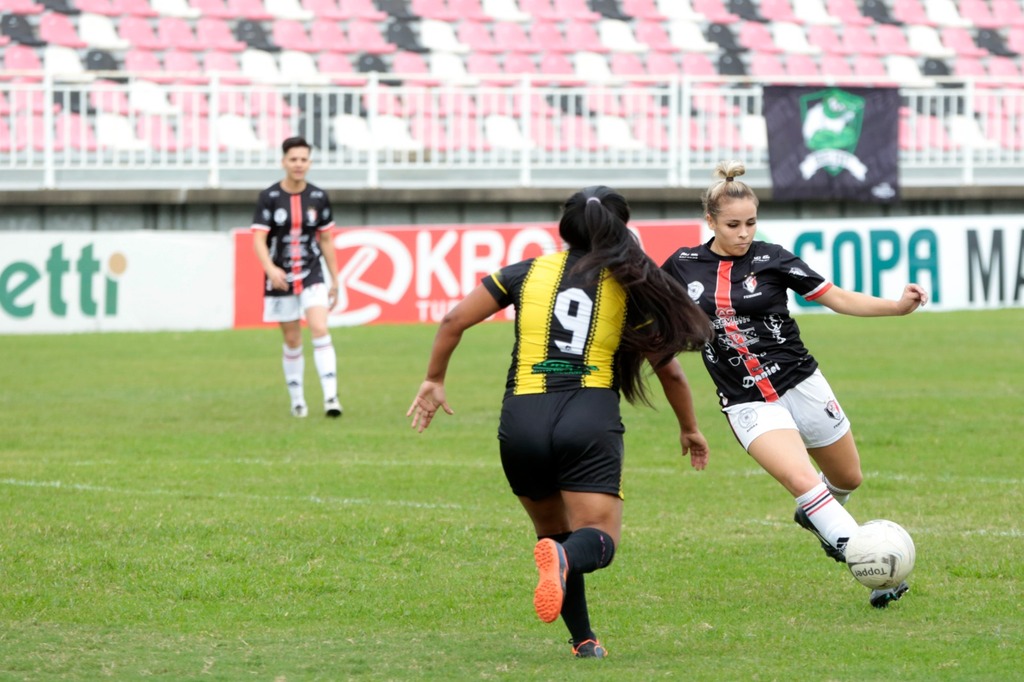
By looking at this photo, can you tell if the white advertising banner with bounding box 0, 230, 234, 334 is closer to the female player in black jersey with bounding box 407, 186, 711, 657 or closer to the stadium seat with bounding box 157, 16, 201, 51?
the stadium seat with bounding box 157, 16, 201, 51

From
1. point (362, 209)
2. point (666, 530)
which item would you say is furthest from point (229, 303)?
point (666, 530)

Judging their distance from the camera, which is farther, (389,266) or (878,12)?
(878,12)

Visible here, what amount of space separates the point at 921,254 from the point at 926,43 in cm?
869

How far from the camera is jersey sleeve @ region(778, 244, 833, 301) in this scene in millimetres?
6527

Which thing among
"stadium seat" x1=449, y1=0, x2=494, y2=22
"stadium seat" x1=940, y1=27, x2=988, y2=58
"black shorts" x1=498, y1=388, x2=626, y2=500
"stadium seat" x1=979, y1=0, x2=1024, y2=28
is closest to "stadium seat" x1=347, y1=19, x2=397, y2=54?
"stadium seat" x1=449, y1=0, x2=494, y2=22

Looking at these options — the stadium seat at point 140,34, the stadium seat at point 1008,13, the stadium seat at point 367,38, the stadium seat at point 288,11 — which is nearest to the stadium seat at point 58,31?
the stadium seat at point 140,34

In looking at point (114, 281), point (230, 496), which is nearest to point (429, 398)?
point (230, 496)

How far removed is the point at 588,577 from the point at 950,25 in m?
25.3

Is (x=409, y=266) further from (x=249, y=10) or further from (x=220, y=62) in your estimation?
(x=249, y=10)

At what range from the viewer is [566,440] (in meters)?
5.32

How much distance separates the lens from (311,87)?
70.2 ft

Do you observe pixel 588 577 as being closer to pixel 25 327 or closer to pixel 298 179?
pixel 298 179

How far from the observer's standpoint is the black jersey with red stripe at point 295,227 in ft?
43.3

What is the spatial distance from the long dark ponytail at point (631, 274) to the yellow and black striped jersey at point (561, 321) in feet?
0.20
